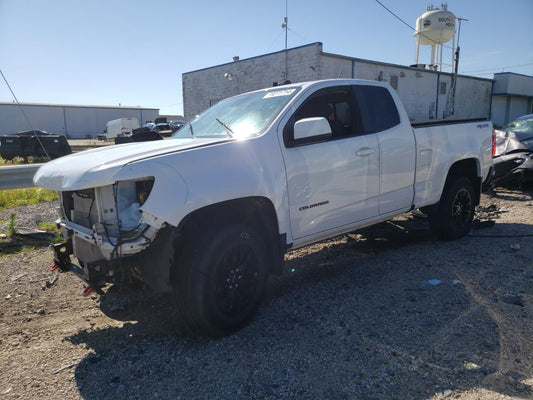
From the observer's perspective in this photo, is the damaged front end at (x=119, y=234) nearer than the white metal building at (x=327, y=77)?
Yes

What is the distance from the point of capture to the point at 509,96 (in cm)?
3678

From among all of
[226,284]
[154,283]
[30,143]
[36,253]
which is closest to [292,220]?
[226,284]

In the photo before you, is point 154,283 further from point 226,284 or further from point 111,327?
point 111,327

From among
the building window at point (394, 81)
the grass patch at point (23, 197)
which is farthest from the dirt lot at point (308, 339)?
the building window at point (394, 81)

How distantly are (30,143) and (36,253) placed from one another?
496 inches

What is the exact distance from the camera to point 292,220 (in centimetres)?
346

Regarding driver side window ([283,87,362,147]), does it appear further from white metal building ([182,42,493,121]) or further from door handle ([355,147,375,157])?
white metal building ([182,42,493,121])

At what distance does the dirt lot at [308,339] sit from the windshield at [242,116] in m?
1.69

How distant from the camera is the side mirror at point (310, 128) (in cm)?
336

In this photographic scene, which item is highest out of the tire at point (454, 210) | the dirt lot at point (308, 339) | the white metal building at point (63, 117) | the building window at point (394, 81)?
the building window at point (394, 81)

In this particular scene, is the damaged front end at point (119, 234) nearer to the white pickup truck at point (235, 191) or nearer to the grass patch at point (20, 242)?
the white pickup truck at point (235, 191)

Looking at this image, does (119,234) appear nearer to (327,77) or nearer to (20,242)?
(20,242)

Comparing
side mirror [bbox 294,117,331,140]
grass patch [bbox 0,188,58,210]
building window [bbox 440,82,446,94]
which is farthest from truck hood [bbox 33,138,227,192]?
building window [bbox 440,82,446,94]

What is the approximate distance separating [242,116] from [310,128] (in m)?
0.81
